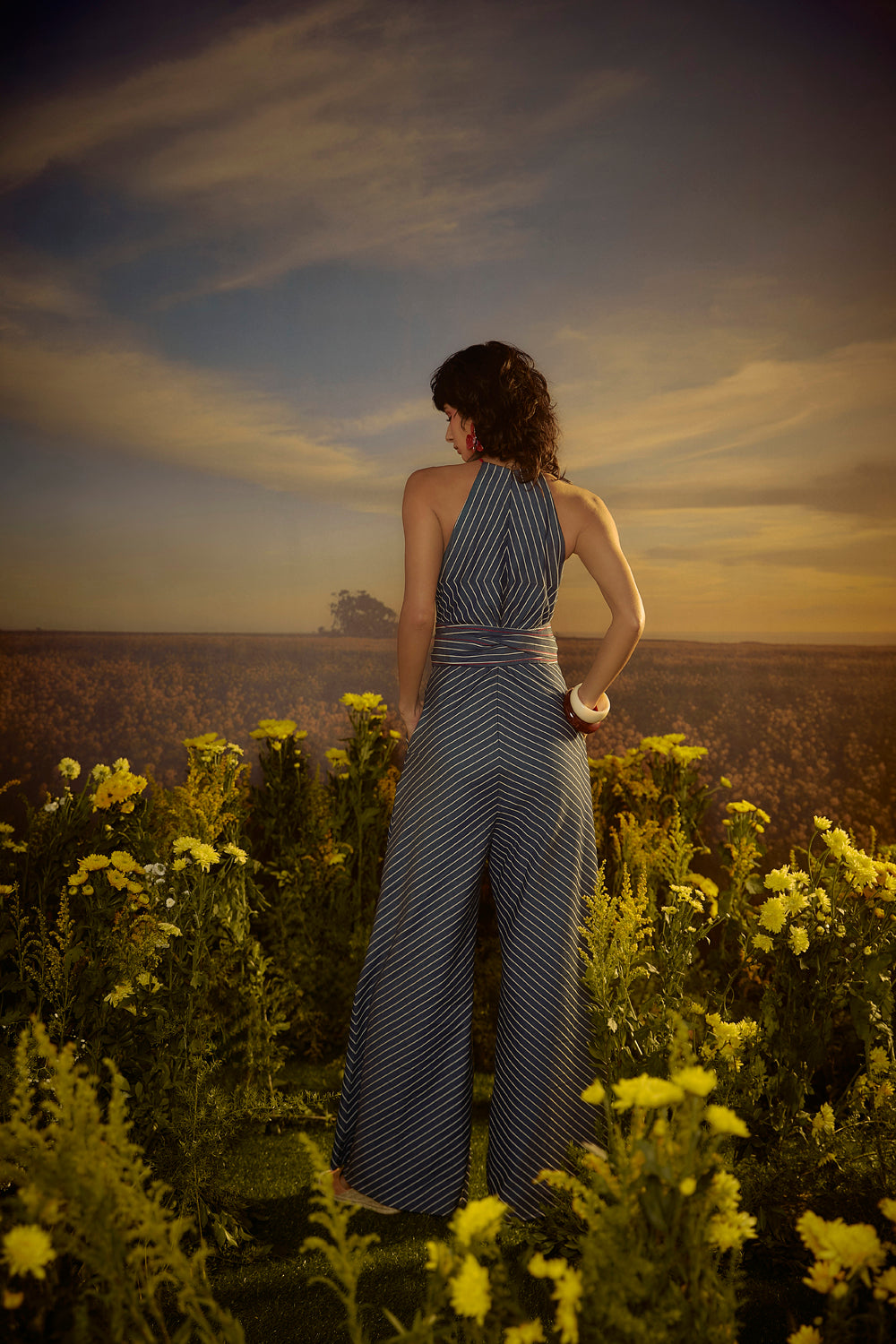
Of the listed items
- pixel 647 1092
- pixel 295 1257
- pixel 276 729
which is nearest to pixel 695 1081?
pixel 647 1092

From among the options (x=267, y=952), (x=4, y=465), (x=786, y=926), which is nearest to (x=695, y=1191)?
(x=786, y=926)

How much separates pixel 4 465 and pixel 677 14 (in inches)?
126

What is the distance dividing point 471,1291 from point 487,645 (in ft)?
4.41

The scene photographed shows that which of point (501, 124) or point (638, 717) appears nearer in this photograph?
point (501, 124)

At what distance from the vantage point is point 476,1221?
796mm

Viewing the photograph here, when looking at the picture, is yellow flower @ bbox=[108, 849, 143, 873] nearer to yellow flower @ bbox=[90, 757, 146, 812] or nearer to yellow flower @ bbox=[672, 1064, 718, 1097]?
yellow flower @ bbox=[90, 757, 146, 812]

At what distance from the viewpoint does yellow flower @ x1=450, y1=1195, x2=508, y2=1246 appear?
791 millimetres

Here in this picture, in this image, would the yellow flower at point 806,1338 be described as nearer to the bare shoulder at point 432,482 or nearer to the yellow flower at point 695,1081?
the yellow flower at point 695,1081

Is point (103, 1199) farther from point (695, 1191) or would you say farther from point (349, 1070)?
point (349, 1070)

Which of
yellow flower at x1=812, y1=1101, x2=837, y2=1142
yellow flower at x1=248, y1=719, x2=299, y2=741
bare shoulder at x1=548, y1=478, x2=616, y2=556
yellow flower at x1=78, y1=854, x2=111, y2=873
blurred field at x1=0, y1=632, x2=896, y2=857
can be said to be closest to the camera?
yellow flower at x1=812, y1=1101, x2=837, y2=1142

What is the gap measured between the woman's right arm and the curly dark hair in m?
0.18

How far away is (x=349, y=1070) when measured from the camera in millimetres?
1940

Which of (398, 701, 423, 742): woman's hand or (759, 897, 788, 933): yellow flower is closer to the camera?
(759, 897, 788, 933): yellow flower

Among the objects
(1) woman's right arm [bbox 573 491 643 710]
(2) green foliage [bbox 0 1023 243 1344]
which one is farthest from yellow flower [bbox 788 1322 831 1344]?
(1) woman's right arm [bbox 573 491 643 710]
